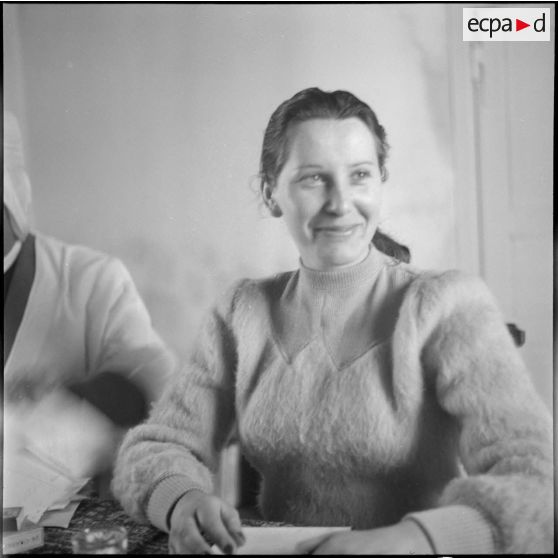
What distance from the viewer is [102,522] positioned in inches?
68.3

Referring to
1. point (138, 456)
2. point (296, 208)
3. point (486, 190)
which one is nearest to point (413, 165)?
point (486, 190)

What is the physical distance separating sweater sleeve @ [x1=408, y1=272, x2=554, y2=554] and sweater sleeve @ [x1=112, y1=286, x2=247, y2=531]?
48 cm

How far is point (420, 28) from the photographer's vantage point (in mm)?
1761

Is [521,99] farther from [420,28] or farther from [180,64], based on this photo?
[180,64]

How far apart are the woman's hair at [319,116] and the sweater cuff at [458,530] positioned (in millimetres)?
592

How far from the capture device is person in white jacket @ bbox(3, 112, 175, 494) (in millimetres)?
1779

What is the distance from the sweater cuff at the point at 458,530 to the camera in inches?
62.0

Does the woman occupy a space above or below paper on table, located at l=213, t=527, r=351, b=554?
above

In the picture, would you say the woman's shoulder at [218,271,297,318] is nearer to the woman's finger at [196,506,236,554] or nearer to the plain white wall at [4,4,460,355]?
the plain white wall at [4,4,460,355]

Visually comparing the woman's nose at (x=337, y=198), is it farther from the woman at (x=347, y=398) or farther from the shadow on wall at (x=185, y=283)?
the shadow on wall at (x=185, y=283)

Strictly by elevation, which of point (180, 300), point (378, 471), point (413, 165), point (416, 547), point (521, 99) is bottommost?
point (416, 547)

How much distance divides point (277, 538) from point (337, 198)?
31.9 inches

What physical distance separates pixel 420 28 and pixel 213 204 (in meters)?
0.67

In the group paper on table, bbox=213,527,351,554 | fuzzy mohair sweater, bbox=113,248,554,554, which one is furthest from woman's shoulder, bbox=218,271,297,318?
paper on table, bbox=213,527,351,554
